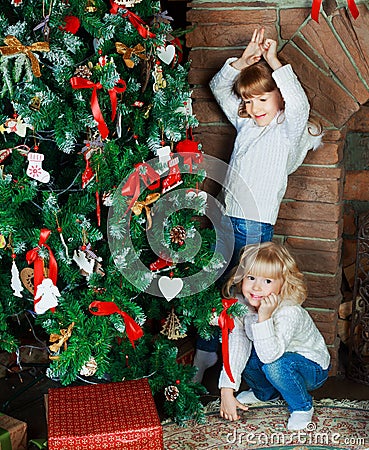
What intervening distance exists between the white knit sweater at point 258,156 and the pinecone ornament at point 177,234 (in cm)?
38

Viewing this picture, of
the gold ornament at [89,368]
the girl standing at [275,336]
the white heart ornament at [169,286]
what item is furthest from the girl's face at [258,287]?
the gold ornament at [89,368]

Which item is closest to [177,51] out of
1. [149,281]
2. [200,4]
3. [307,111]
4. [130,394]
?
[200,4]

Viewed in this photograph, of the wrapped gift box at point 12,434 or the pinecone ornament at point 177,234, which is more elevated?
the pinecone ornament at point 177,234

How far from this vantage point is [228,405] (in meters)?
2.50

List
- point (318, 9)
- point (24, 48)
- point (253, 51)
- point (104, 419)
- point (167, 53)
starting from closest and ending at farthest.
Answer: point (24, 48)
point (104, 419)
point (167, 53)
point (318, 9)
point (253, 51)

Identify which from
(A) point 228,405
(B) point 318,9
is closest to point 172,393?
(A) point 228,405

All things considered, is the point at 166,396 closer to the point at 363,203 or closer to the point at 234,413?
the point at 234,413

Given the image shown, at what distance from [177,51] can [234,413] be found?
4.09 feet

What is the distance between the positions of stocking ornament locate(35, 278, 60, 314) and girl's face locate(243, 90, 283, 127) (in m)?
0.92

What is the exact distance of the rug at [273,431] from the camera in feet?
7.76

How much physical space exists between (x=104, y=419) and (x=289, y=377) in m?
0.70

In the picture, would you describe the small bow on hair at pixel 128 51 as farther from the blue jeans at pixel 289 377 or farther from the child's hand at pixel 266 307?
the blue jeans at pixel 289 377

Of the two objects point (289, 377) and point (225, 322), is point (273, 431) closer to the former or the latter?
point (289, 377)

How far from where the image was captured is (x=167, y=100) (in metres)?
2.22
